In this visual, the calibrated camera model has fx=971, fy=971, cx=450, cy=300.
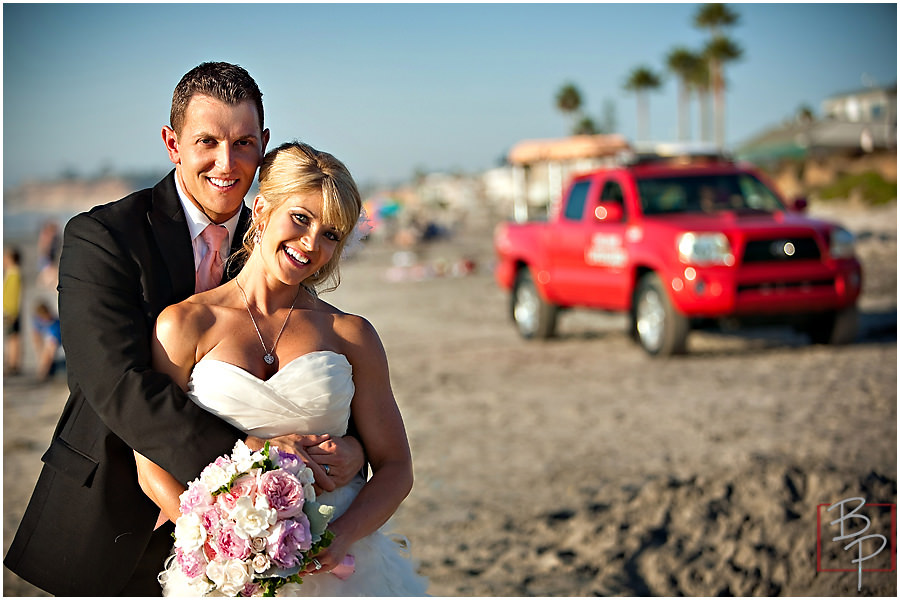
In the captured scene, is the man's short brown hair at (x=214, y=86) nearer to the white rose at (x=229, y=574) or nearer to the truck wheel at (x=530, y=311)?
the white rose at (x=229, y=574)

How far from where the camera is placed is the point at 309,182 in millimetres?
2516

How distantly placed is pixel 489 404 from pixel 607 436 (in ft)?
5.14

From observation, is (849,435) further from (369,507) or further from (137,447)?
(137,447)

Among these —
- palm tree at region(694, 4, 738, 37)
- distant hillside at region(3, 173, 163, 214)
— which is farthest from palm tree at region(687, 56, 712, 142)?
distant hillside at region(3, 173, 163, 214)

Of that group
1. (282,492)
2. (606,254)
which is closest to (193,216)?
(282,492)

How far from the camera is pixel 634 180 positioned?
10734 millimetres

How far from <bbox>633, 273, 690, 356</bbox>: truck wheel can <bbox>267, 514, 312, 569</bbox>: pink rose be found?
778 centimetres

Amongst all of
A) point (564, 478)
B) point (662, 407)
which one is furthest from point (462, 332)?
point (564, 478)

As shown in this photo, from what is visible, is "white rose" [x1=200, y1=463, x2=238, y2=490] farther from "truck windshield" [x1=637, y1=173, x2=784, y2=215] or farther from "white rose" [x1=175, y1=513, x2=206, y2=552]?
"truck windshield" [x1=637, y1=173, x2=784, y2=215]

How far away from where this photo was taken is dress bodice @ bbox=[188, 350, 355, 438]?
2468 mm

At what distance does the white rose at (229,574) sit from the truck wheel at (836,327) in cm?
881

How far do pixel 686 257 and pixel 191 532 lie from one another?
7.82 m

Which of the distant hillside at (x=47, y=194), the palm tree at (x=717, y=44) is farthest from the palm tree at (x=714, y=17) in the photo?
the distant hillside at (x=47, y=194)

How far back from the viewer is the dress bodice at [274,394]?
2.47 metres
